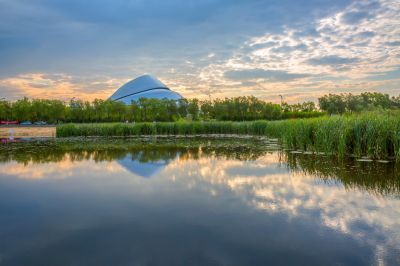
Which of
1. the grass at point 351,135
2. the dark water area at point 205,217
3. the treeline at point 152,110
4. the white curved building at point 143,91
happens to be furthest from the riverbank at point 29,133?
the white curved building at point 143,91

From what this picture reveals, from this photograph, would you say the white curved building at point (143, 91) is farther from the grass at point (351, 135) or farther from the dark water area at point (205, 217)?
the dark water area at point (205, 217)

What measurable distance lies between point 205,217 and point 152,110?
41.5m

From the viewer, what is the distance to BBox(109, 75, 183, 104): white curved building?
80.3 metres

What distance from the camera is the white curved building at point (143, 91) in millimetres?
Result: 80312

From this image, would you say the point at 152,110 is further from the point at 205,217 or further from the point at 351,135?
the point at 205,217

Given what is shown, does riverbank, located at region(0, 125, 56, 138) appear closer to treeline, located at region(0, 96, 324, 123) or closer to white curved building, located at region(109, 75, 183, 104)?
treeline, located at region(0, 96, 324, 123)

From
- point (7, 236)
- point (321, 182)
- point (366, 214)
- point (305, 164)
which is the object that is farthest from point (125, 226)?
point (305, 164)

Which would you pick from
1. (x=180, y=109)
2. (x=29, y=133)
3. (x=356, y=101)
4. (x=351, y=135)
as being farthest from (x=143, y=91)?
(x=351, y=135)

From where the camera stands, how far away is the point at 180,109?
44375mm

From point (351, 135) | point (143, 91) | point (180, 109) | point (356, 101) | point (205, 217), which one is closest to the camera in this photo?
point (205, 217)

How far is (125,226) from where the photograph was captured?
13.0 ft

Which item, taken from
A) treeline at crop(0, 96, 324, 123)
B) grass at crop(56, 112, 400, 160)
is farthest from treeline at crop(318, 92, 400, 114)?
grass at crop(56, 112, 400, 160)

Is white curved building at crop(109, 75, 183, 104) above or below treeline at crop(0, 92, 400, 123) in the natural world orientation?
above

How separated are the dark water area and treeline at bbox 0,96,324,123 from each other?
115 feet
